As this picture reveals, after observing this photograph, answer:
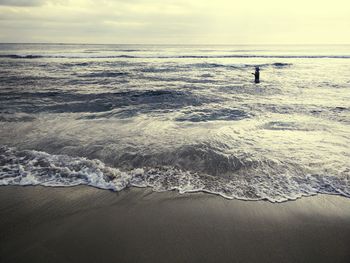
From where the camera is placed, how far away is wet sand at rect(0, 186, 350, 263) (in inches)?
135

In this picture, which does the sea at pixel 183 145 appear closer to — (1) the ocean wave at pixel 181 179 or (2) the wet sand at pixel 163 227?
(1) the ocean wave at pixel 181 179

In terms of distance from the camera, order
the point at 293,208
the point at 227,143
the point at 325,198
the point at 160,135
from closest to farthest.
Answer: the point at 293,208 < the point at 325,198 < the point at 227,143 < the point at 160,135

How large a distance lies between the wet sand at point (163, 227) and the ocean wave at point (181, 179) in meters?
0.24

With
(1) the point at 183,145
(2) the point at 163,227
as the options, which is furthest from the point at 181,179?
(1) the point at 183,145

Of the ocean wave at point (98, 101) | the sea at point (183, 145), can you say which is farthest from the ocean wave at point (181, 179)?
the ocean wave at point (98, 101)

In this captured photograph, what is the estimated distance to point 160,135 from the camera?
8281mm

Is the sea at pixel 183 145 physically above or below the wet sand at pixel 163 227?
above

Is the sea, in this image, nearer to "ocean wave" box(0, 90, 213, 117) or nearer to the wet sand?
"ocean wave" box(0, 90, 213, 117)

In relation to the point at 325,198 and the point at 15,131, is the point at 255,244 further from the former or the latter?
the point at 15,131

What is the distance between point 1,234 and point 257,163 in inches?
192

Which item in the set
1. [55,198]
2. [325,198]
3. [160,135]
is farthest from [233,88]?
[55,198]

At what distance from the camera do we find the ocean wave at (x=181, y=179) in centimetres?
504

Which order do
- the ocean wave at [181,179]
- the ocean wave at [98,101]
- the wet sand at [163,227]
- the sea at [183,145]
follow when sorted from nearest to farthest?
1. the wet sand at [163,227]
2. the ocean wave at [181,179]
3. the sea at [183,145]
4. the ocean wave at [98,101]

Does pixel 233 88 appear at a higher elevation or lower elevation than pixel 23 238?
higher
